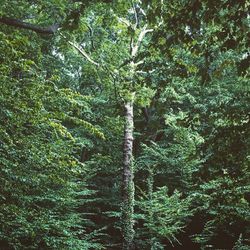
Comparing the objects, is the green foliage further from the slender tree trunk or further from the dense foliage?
the slender tree trunk

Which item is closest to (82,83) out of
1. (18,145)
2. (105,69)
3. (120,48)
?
(120,48)

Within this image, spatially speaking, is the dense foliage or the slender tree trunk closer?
the dense foliage

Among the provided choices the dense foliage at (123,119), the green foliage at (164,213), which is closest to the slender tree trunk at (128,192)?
the dense foliage at (123,119)

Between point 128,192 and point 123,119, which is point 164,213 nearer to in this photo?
point 128,192

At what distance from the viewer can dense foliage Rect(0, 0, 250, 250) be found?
387 centimetres

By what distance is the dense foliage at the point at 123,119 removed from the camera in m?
3.87

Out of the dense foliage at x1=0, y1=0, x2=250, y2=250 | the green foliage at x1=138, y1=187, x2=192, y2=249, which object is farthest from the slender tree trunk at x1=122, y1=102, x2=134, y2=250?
the green foliage at x1=138, y1=187, x2=192, y2=249

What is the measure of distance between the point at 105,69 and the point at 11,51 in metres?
4.55

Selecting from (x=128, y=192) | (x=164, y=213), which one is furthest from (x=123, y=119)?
(x=164, y=213)

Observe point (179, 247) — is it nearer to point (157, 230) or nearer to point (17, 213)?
point (157, 230)

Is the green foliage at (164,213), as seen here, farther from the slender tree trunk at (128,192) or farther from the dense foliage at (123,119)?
the slender tree trunk at (128,192)

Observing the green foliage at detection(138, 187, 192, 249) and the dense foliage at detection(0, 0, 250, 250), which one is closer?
the dense foliage at detection(0, 0, 250, 250)

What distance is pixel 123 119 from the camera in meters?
13.4

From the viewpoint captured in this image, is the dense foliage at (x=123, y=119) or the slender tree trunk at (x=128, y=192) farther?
→ the slender tree trunk at (x=128, y=192)
